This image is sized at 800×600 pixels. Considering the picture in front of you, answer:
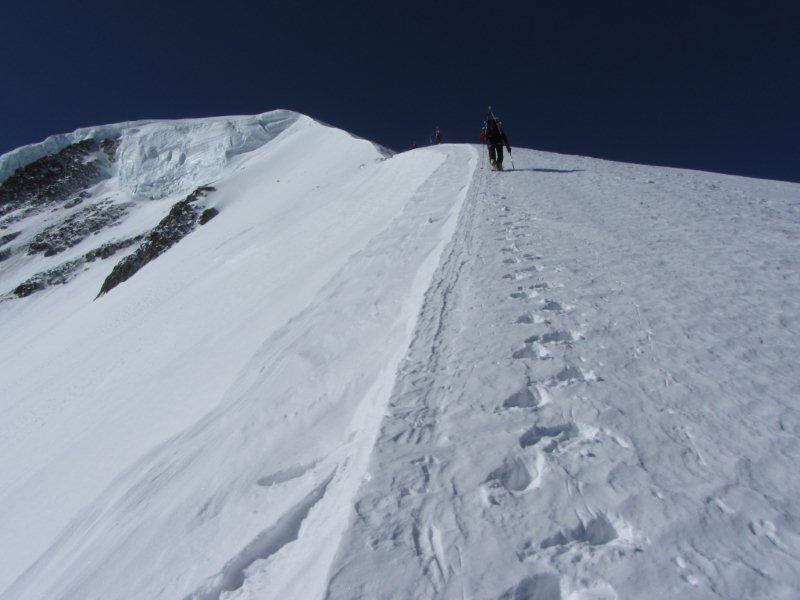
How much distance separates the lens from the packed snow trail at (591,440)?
90.7 inches

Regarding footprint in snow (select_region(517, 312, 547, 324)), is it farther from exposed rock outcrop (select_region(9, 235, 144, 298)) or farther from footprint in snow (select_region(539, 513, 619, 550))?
exposed rock outcrop (select_region(9, 235, 144, 298))

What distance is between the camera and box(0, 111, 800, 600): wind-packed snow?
244cm

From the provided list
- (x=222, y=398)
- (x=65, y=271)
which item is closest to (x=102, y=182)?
(x=65, y=271)

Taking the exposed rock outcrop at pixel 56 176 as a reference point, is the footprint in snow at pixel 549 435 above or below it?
above

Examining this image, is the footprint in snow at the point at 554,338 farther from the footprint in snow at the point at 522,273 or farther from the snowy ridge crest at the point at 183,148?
the snowy ridge crest at the point at 183,148

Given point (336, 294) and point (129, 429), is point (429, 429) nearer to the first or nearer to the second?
point (336, 294)

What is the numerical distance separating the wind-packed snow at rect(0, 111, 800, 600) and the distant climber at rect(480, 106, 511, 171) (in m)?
4.66

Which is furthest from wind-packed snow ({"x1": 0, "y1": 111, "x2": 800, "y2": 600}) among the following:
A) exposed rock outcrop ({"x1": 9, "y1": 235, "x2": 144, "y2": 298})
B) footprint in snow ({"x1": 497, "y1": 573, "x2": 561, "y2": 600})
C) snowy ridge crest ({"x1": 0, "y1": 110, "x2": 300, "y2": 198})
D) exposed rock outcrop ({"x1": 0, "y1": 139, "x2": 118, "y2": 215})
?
exposed rock outcrop ({"x1": 0, "y1": 139, "x2": 118, "y2": 215})

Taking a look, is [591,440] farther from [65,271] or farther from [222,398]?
[65,271]

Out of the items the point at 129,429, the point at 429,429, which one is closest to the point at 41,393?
the point at 129,429

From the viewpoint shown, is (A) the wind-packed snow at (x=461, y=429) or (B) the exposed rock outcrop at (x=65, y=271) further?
(B) the exposed rock outcrop at (x=65, y=271)

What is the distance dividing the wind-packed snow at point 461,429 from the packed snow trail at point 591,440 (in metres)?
0.02

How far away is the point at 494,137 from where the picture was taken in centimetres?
1459

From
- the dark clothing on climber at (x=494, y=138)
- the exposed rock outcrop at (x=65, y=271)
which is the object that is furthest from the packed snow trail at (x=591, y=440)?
the exposed rock outcrop at (x=65, y=271)
